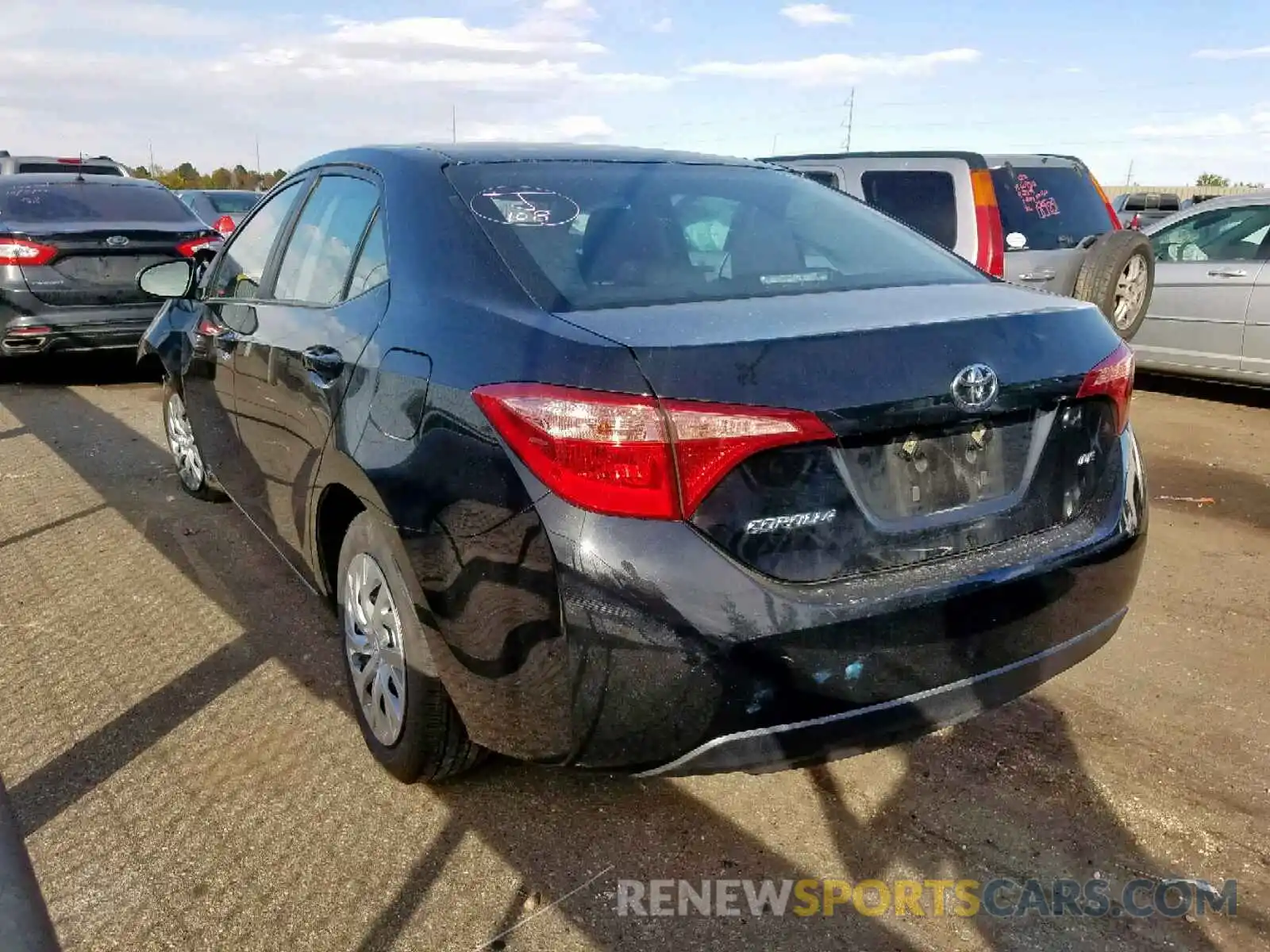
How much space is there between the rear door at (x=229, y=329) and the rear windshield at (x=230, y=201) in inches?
566

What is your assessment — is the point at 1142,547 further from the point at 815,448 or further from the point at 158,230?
the point at 158,230

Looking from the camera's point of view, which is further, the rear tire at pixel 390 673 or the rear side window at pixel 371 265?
the rear side window at pixel 371 265

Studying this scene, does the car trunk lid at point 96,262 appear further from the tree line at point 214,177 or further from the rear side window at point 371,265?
the tree line at point 214,177

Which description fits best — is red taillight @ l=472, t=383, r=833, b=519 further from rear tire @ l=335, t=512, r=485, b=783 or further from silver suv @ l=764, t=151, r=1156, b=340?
silver suv @ l=764, t=151, r=1156, b=340

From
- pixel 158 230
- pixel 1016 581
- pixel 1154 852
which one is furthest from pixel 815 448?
pixel 158 230

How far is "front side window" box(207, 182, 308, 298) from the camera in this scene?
12.6ft

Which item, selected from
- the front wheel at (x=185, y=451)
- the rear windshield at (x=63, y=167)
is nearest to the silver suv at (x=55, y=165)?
the rear windshield at (x=63, y=167)

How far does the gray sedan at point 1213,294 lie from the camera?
24.3ft

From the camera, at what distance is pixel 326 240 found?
3350mm

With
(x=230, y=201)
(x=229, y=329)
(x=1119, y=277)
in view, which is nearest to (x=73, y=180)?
(x=229, y=329)

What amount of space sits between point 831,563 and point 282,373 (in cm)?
187

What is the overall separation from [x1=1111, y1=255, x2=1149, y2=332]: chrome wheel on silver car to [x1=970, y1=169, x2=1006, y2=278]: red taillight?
698 mm

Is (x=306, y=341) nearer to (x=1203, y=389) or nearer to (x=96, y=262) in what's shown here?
(x=96, y=262)

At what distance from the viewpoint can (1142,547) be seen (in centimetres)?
271
